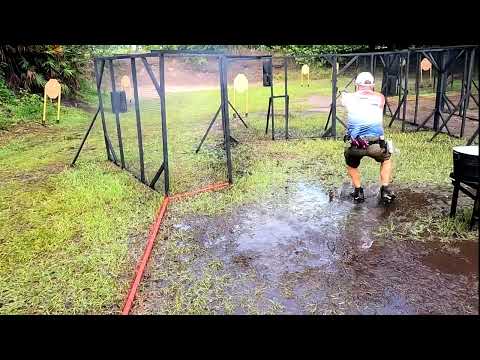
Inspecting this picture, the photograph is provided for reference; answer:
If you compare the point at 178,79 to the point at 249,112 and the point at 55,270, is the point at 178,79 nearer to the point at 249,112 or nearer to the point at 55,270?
the point at 249,112

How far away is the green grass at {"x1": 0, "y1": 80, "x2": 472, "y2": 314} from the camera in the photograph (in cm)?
436

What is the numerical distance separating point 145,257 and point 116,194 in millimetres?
2635

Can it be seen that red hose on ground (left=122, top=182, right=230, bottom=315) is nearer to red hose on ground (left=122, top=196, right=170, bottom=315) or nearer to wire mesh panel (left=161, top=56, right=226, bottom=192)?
red hose on ground (left=122, top=196, right=170, bottom=315)

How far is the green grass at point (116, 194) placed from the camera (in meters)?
4.36

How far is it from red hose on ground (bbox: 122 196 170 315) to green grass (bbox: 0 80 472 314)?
11 cm

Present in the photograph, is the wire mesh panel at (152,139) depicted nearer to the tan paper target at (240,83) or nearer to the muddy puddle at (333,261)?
the muddy puddle at (333,261)

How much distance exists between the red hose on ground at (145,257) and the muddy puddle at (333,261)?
0.21 metres

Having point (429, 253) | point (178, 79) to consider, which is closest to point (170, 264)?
point (429, 253)

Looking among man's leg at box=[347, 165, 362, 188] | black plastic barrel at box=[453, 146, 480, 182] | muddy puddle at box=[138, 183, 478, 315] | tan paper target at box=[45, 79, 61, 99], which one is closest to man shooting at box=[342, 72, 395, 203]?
man's leg at box=[347, 165, 362, 188]

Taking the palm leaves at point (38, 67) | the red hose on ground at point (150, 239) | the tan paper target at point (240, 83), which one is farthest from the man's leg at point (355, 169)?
the palm leaves at point (38, 67)

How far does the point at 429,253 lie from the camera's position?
4.77 m

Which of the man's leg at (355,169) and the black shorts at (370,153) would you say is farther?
the man's leg at (355,169)

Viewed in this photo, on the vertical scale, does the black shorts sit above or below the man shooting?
below
